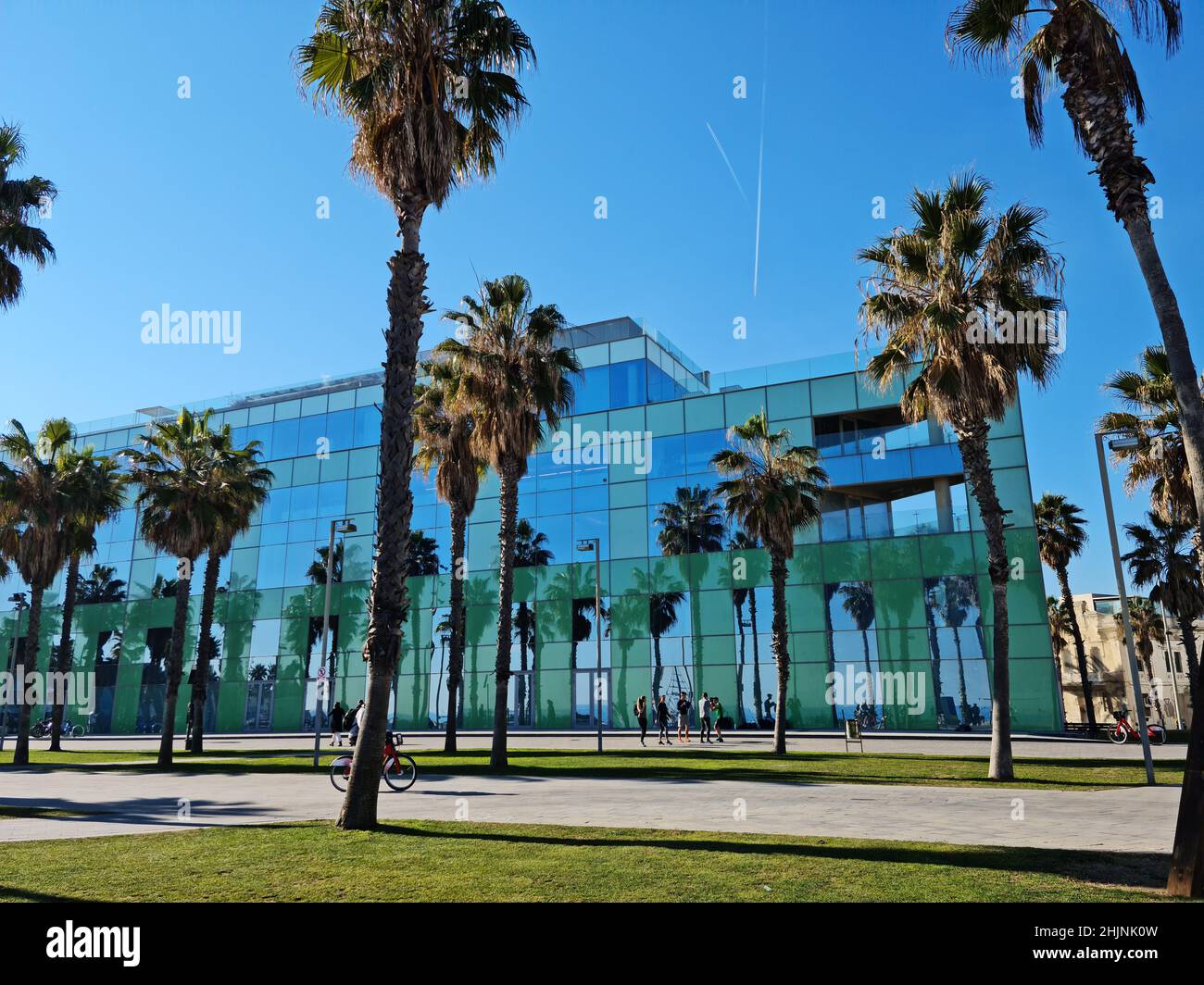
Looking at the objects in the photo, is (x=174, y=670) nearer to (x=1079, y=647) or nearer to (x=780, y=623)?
(x=780, y=623)

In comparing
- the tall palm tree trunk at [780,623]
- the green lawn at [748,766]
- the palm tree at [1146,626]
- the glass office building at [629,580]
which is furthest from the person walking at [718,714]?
the palm tree at [1146,626]

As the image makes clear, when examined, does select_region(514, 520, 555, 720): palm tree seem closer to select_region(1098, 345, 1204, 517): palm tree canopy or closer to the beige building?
select_region(1098, 345, 1204, 517): palm tree canopy

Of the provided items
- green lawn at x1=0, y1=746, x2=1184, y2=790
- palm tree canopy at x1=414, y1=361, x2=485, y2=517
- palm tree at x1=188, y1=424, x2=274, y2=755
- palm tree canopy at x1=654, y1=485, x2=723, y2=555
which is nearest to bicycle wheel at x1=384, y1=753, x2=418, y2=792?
green lawn at x1=0, y1=746, x2=1184, y2=790

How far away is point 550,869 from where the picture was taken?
7.94 metres

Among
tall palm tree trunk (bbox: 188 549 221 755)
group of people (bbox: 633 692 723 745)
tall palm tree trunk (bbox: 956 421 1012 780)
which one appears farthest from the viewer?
group of people (bbox: 633 692 723 745)

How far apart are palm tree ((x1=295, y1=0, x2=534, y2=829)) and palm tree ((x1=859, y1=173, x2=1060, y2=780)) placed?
9.77m

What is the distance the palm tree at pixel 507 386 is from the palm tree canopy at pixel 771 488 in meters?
6.84

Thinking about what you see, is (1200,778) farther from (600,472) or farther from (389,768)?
(600,472)

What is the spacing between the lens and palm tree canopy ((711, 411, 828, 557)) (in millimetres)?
26641

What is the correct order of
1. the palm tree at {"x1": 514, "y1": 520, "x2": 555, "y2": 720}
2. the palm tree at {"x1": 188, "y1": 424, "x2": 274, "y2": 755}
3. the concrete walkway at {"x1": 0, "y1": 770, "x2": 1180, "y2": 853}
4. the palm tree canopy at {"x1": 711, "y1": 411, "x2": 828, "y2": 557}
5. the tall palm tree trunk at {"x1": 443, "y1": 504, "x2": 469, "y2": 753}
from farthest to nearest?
the palm tree at {"x1": 514, "y1": 520, "x2": 555, "y2": 720} → the palm tree at {"x1": 188, "y1": 424, "x2": 274, "y2": 755} → the palm tree canopy at {"x1": 711, "y1": 411, "x2": 828, "y2": 557} → the tall palm tree trunk at {"x1": 443, "y1": 504, "x2": 469, "y2": 753} → the concrete walkway at {"x1": 0, "y1": 770, "x2": 1180, "y2": 853}

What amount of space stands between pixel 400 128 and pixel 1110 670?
64800mm

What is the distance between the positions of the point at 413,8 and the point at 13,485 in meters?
26.5

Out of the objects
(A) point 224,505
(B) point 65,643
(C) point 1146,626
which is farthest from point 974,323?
(C) point 1146,626
